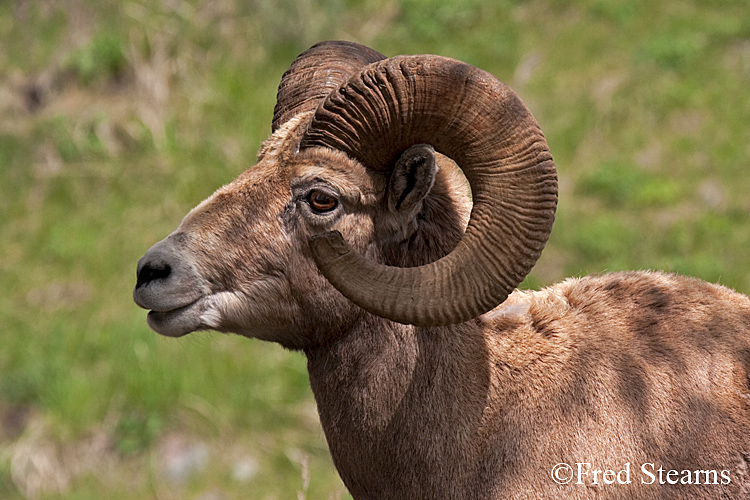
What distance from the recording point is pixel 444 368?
4172 millimetres

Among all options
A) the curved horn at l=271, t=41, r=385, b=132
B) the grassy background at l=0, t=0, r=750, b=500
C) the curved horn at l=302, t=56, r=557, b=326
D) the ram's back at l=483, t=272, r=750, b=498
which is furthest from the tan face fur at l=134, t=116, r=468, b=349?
the grassy background at l=0, t=0, r=750, b=500

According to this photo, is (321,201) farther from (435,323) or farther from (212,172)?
(212,172)

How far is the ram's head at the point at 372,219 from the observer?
3754 mm

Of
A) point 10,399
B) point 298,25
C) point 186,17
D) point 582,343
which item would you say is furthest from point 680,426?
point 186,17

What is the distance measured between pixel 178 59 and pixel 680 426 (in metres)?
10.9

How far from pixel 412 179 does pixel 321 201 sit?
46 cm

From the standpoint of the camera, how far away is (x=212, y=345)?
10.9 meters

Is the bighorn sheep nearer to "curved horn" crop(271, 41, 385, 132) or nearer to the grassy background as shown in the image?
"curved horn" crop(271, 41, 385, 132)

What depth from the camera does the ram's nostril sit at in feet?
13.1

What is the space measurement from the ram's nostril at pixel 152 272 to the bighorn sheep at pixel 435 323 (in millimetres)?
16

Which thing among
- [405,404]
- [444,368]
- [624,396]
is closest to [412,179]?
[444,368]

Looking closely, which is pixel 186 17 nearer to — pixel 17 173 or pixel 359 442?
pixel 17 173

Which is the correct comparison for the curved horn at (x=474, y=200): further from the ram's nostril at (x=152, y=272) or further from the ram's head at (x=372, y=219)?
the ram's nostril at (x=152, y=272)

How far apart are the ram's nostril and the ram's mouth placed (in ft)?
0.62
